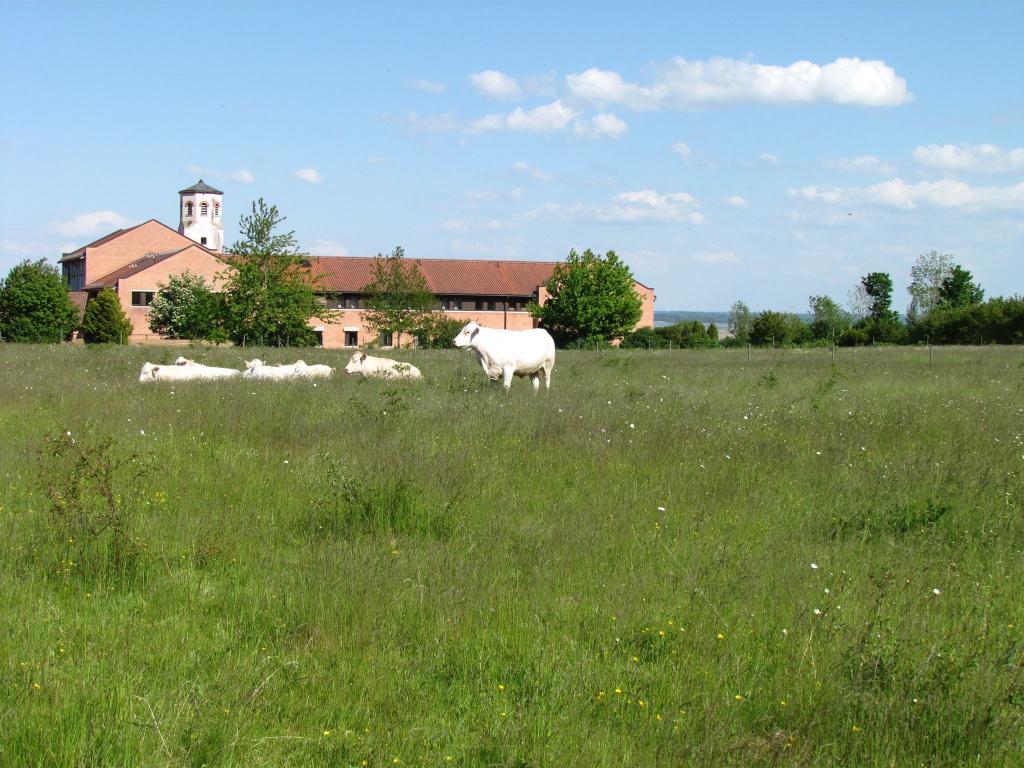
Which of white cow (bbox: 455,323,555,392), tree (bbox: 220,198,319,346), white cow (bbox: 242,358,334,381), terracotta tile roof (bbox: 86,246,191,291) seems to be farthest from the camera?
terracotta tile roof (bbox: 86,246,191,291)

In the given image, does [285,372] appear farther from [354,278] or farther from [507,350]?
[354,278]

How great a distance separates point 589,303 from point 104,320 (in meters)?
45.3

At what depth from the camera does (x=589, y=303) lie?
94812 mm

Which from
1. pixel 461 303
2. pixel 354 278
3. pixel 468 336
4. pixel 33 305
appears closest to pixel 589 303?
pixel 461 303

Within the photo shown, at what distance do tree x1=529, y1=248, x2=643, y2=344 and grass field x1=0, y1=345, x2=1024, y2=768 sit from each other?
8257 cm

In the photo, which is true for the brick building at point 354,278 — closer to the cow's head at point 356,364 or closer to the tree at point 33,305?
the tree at point 33,305

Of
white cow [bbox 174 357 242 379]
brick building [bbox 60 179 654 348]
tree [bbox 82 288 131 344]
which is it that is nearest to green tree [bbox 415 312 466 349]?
tree [bbox 82 288 131 344]

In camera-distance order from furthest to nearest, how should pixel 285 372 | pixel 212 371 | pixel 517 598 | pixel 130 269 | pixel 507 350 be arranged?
pixel 130 269 < pixel 285 372 < pixel 212 371 < pixel 507 350 < pixel 517 598

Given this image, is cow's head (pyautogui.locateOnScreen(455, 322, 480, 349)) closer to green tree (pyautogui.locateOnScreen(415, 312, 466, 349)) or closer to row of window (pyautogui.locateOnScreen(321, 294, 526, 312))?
green tree (pyautogui.locateOnScreen(415, 312, 466, 349))

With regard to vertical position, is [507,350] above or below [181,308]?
below

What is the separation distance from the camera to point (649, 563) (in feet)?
23.9

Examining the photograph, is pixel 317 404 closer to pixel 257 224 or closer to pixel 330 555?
pixel 330 555

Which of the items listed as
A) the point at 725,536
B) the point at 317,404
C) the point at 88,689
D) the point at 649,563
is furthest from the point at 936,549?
the point at 317,404

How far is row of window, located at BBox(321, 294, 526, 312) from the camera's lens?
98.9 metres
